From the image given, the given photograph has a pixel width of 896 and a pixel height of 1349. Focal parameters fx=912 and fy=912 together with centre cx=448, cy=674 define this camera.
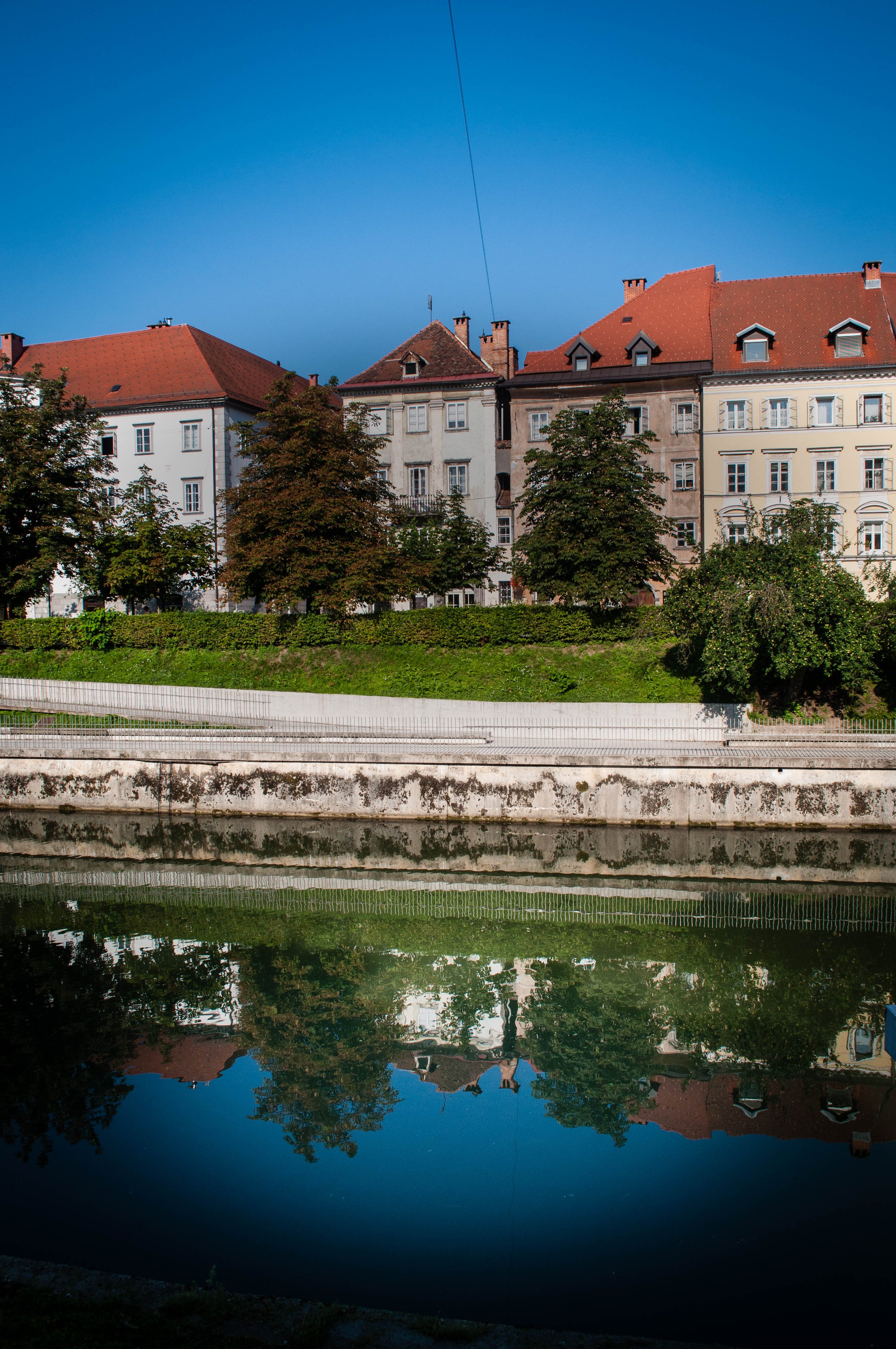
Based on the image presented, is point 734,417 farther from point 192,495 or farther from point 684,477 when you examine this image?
point 192,495

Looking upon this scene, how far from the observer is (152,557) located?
36062 millimetres

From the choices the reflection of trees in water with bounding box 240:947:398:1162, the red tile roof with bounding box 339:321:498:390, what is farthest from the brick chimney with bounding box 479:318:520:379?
the reflection of trees in water with bounding box 240:947:398:1162

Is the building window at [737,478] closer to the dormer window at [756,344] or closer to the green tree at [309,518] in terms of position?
the dormer window at [756,344]

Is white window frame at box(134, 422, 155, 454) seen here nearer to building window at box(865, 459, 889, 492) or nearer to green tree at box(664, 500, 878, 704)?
green tree at box(664, 500, 878, 704)

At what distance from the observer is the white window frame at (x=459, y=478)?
45.3 meters

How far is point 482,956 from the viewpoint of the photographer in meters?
14.9

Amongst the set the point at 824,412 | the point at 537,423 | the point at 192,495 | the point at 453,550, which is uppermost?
the point at 537,423

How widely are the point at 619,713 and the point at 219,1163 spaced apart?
66.8 ft

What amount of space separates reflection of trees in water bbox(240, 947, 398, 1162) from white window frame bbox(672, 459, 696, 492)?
33372 millimetres

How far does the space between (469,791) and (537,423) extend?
89.4 feet

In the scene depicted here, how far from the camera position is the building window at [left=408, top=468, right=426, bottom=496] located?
46000mm

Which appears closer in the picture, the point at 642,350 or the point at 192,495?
the point at 642,350

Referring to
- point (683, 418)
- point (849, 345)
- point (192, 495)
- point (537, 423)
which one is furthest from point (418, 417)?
point (849, 345)

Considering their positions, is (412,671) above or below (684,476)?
below
